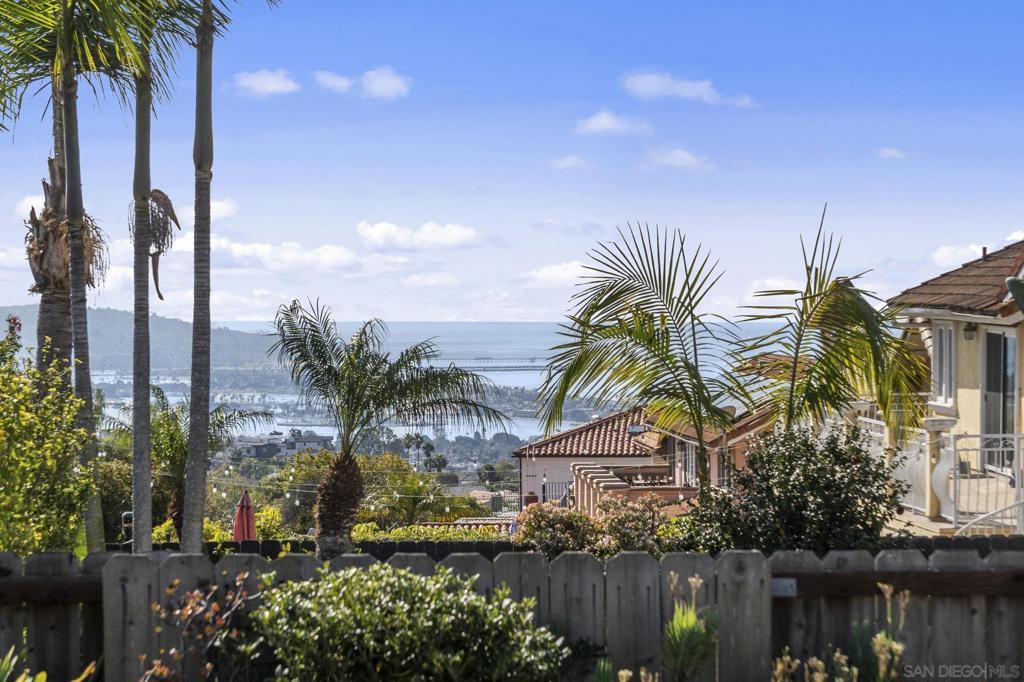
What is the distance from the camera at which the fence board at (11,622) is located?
21.0 ft

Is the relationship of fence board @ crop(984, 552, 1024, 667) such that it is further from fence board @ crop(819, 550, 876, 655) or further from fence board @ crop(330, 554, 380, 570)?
fence board @ crop(330, 554, 380, 570)

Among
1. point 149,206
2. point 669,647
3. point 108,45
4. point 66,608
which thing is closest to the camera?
point 669,647

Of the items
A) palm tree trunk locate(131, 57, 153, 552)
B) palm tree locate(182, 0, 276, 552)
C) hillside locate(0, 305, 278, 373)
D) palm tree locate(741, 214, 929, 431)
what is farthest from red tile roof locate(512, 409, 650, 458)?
hillside locate(0, 305, 278, 373)

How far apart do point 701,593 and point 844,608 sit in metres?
0.92

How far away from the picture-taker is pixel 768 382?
360 inches

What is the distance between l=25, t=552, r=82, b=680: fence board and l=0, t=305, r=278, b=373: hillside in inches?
5837

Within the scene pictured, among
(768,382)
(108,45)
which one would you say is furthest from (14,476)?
(108,45)

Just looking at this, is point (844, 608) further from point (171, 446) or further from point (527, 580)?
point (171, 446)

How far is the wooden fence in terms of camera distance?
20.6ft

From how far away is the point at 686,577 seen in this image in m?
6.31

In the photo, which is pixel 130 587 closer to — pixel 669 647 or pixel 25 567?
pixel 25 567

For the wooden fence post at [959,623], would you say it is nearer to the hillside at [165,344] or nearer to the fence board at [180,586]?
the fence board at [180,586]

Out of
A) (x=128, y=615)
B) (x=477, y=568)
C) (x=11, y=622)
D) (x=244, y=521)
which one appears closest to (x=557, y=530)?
(x=477, y=568)

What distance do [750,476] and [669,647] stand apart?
1578mm
